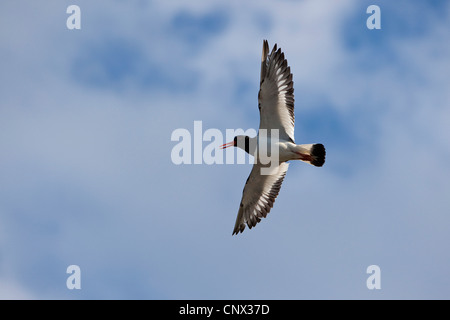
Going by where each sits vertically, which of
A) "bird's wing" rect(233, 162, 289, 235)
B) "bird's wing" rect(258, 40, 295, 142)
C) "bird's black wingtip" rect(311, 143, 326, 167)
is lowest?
"bird's wing" rect(233, 162, 289, 235)

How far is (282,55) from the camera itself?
1572cm

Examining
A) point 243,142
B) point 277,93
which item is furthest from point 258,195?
point 277,93

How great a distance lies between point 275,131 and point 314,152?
39.2 inches

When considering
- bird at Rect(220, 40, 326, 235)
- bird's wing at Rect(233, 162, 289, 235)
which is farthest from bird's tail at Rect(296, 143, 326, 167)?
bird's wing at Rect(233, 162, 289, 235)

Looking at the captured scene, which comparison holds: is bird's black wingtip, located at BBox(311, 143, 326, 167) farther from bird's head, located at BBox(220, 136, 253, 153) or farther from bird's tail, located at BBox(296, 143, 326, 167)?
bird's head, located at BBox(220, 136, 253, 153)

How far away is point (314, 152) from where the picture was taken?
15.6 metres

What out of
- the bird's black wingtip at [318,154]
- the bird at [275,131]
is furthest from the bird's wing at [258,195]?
the bird's black wingtip at [318,154]

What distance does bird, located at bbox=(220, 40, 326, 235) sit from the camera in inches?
616

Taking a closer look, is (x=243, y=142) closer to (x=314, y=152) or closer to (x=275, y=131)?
(x=275, y=131)

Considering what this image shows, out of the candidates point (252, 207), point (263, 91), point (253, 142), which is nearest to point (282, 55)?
point (263, 91)
